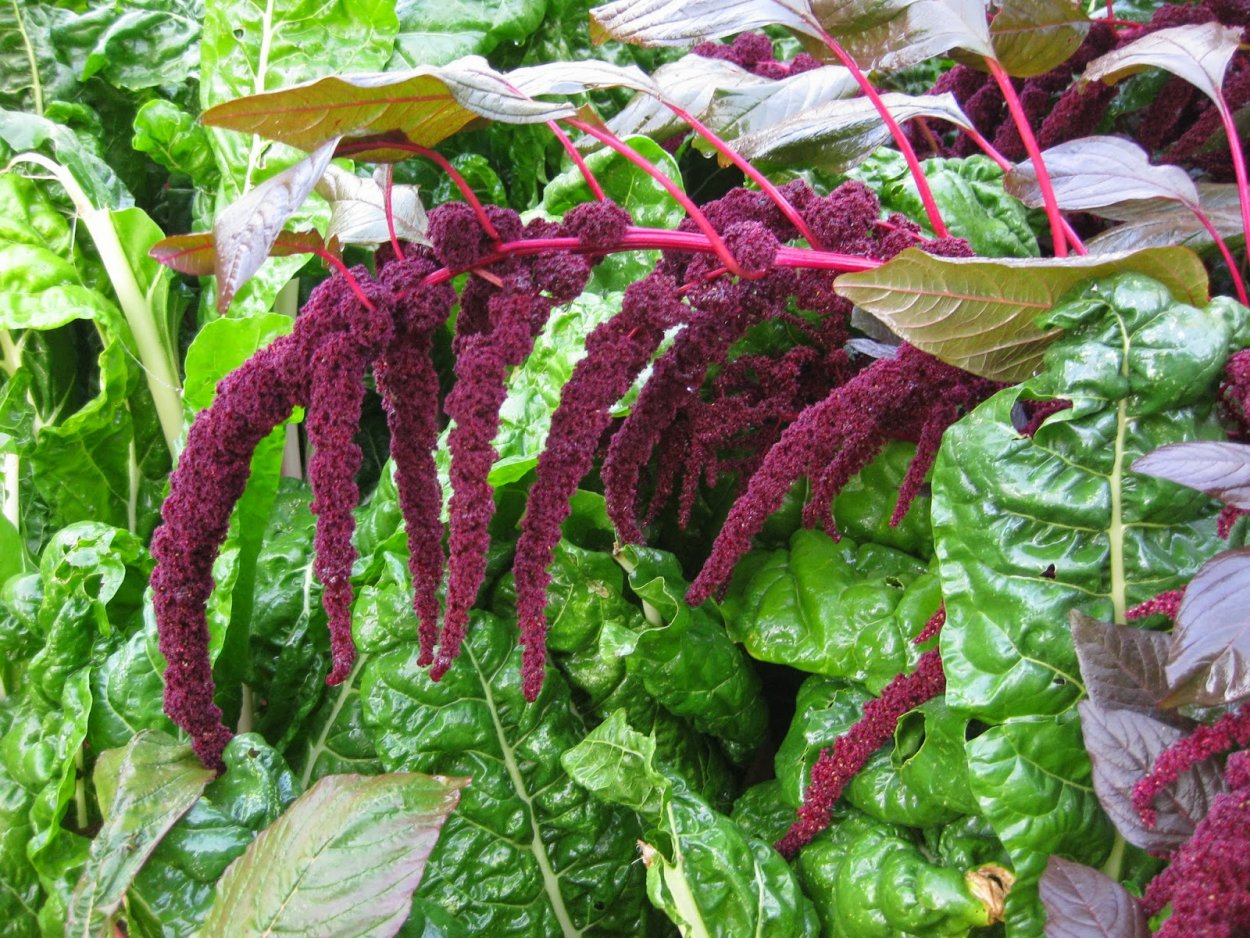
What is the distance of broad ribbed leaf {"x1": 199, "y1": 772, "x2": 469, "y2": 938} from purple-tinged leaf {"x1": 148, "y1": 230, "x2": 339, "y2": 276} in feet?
1.16

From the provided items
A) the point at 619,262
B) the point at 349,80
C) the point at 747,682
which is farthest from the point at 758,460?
the point at 349,80

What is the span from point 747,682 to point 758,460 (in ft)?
0.70

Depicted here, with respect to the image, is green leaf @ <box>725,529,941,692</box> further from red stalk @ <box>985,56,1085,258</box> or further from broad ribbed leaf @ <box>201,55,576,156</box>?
broad ribbed leaf @ <box>201,55,576,156</box>

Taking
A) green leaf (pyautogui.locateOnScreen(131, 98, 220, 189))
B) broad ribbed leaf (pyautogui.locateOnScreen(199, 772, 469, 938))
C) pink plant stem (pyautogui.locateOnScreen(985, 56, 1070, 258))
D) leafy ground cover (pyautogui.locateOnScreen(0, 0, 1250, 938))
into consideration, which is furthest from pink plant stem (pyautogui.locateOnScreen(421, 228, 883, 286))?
green leaf (pyautogui.locateOnScreen(131, 98, 220, 189))

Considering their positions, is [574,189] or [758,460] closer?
[758,460]

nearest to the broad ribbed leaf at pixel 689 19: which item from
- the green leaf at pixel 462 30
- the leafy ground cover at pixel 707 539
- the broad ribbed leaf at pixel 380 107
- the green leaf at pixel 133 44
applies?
the leafy ground cover at pixel 707 539

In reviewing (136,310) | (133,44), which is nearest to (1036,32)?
(136,310)

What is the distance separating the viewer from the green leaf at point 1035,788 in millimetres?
609

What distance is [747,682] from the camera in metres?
0.90

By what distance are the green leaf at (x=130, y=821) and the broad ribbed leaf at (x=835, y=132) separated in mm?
634

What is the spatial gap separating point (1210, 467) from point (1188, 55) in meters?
0.37

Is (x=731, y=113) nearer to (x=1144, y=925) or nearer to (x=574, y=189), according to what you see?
(x=574, y=189)

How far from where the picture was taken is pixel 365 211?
2.30 feet

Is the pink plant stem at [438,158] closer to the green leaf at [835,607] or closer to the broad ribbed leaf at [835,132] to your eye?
the broad ribbed leaf at [835,132]
